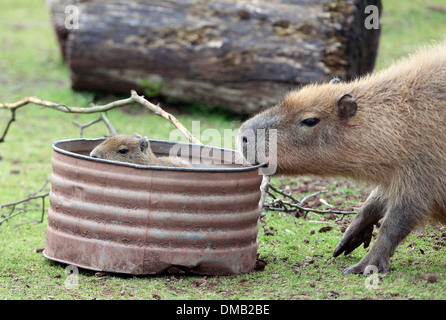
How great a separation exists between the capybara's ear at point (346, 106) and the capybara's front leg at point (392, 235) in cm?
64

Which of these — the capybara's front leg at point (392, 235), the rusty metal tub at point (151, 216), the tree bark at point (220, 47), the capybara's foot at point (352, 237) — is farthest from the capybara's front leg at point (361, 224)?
the tree bark at point (220, 47)

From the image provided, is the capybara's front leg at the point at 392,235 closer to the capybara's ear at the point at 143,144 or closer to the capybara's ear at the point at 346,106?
the capybara's ear at the point at 346,106

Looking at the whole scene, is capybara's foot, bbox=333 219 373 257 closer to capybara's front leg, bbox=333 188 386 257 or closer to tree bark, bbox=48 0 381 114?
capybara's front leg, bbox=333 188 386 257

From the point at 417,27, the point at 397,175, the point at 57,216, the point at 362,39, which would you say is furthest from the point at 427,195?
the point at 417,27

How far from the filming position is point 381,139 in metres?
4.19

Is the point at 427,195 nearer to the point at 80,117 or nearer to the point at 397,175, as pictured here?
the point at 397,175

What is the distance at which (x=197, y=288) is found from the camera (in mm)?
3840

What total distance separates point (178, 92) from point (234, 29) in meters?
1.22

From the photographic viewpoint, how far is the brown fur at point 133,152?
15.7ft

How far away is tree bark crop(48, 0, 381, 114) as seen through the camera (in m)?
7.93

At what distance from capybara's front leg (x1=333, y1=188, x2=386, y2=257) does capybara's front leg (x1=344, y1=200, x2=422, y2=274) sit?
40 cm

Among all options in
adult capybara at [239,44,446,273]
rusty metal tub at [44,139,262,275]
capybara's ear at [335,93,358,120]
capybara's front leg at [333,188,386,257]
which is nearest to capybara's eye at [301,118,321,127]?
adult capybara at [239,44,446,273]

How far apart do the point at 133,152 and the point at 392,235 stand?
191 cm

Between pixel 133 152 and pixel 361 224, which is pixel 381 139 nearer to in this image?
pixel 361 224
